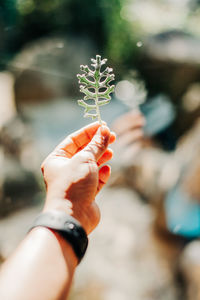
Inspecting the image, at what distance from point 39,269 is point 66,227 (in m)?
0.19

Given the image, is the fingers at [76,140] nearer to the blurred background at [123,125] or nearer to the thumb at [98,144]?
the thumb at [98,144]

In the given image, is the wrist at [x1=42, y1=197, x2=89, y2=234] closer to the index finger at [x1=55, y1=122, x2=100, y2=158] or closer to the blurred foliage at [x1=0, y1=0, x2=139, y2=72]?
the index finger at [x1=55, y1=122, x2=100, y2=158]

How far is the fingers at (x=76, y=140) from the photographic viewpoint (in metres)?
1.58

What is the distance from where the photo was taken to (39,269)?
100 cm

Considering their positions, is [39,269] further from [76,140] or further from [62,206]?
[76,140]

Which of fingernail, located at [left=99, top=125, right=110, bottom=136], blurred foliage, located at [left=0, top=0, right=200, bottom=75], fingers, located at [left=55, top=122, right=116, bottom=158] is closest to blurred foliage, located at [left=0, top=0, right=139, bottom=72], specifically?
blurred foliage, located at [left=0, top=0, right=200, bottom=75]

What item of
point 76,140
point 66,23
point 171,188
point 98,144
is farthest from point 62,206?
point 66,23

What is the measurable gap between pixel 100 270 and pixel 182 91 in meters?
4.42

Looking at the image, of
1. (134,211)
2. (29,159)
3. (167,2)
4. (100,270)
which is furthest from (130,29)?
(100,270)

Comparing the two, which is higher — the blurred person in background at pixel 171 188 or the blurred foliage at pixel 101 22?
the blurred foliage at pixel 101 22

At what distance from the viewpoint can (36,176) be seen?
4477 mm

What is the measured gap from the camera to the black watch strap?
1105 mm

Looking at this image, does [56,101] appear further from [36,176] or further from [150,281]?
[150,281]

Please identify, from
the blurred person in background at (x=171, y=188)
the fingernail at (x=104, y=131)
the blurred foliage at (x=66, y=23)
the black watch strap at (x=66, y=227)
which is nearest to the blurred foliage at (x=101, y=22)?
the blurred foliage at (x=66, y=23)
